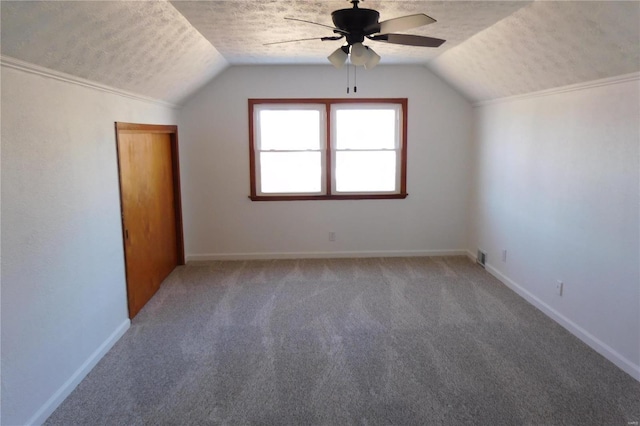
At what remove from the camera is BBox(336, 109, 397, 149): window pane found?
5820mm

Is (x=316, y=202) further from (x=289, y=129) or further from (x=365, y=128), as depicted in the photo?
(x=365, y=128)

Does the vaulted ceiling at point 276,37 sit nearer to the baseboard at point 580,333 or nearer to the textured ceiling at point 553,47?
the textured ceiling at point 553,47

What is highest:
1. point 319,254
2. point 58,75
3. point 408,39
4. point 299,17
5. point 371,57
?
point 299,17

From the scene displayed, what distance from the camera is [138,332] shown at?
386 cm

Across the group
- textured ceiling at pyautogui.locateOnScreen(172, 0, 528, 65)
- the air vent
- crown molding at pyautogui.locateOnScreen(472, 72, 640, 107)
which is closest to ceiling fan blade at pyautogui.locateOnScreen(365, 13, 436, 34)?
textured ceiling at pyautogui.locateOnScreen(172, 0, 528, 65)

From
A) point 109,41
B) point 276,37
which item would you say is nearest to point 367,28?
point 276,37

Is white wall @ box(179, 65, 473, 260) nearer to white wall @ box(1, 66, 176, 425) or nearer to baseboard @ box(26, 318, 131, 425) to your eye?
white wall @ box(1, 66, 176, 425)

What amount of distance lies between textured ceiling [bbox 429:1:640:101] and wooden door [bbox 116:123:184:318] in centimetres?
331

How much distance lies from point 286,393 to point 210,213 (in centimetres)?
343

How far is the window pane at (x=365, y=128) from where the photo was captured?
5820 millimetres

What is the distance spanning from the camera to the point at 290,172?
5875 mm

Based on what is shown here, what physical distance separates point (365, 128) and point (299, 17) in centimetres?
259

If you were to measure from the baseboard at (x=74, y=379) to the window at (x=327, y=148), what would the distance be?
2.62m

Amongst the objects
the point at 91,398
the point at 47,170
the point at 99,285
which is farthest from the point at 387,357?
the point at 47,170
